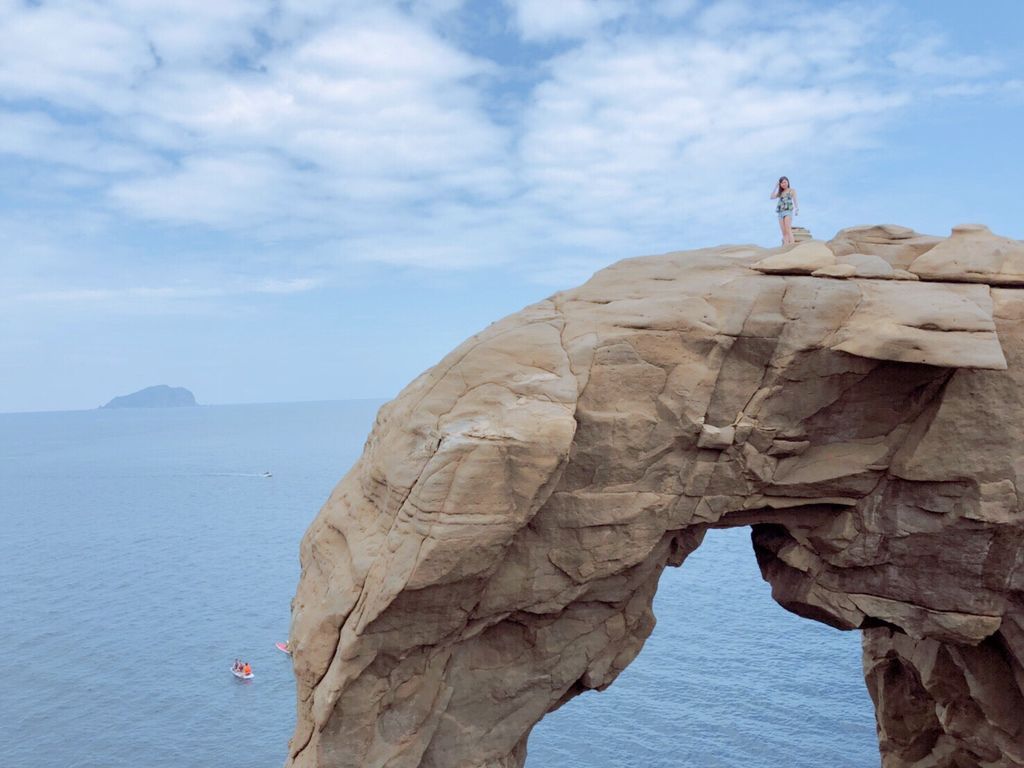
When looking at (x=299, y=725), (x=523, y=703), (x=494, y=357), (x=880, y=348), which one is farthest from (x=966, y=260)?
(x=299, y=725)

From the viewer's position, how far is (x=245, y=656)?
4109 centimetres

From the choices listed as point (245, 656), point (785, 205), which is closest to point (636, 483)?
point (785, 205)

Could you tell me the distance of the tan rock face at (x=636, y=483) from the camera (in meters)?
11.2

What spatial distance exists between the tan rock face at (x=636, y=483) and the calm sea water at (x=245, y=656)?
54.5 feet

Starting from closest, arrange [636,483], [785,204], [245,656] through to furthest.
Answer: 1. [636,483]
2. [785,204]
3. [245,656]

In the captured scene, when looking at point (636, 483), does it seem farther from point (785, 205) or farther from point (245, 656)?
point (245, 656)

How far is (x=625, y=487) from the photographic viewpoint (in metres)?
12.1

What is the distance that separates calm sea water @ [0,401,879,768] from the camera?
29984 mm

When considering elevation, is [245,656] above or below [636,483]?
below

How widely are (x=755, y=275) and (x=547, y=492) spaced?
14.3ft

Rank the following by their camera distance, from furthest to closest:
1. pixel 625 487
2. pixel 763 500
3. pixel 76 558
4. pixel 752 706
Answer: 1. pixel 76 558
2. pixel 752 706
3. pixel 763 500
4. pixel 625 487

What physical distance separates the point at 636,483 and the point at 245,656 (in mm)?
34071

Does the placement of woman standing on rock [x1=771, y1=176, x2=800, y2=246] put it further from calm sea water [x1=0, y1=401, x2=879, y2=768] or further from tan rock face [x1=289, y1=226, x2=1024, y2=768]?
calm sea water [x1=0, y1=401, x2=879, y2=768]

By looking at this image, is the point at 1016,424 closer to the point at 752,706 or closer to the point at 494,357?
the point at 494,357
